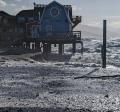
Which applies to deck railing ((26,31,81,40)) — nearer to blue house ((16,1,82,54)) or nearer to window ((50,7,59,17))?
blue house ((16,1,82,54))

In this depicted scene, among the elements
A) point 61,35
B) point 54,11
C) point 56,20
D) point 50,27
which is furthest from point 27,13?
point 61,35

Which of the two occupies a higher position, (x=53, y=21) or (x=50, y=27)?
(x=53, y=21)

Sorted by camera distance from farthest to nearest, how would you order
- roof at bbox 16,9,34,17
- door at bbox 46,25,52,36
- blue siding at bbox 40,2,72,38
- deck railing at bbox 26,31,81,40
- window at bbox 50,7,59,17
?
roof at bbox 16,9,34,17 → window at bbox 50,7,59,17 → blue siding at bbox 40,2,72,38 → door at bbox 46,25,52,36 → deck railing at bbox 26,31,81,40

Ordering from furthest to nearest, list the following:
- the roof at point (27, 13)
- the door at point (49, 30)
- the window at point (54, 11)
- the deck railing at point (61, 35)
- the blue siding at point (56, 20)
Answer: the roof at point (27, 13) < the window at point (54, 11) < the blue siding at point (56, 20) < the door at point (49, 30) < the deck railing at point (61, 35)

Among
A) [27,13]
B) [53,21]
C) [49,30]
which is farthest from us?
[27,13]

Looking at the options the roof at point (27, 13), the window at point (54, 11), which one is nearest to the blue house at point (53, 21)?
the window at point (54, 11)

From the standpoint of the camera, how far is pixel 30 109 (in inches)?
487

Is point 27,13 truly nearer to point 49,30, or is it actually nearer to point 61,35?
point 49,30

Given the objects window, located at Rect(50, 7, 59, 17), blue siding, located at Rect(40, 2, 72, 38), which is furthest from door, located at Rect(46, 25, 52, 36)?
window, located at Rect(50, 7, 59, 17)

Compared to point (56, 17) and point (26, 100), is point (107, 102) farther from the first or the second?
point (56, 17)

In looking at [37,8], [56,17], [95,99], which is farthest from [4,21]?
[95,99]

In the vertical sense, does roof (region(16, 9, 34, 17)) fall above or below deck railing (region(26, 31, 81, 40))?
above

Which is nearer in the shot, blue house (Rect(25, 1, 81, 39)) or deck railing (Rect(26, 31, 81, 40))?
deck railing (Rect(26, 31, 81, 40))

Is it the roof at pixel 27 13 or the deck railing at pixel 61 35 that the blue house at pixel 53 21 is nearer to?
the deck railing at pixel 61 35
